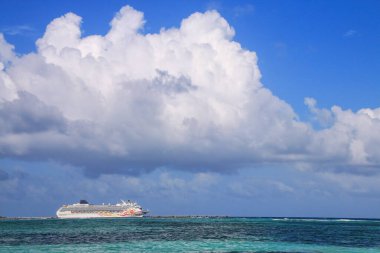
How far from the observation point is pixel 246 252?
197 ft

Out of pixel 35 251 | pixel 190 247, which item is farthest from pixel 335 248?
pixel 35 251

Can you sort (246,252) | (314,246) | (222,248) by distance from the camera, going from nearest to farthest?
(246,252) < (222,248) < (314,246)

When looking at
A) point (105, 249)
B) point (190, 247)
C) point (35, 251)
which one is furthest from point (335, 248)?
point (35, 251)

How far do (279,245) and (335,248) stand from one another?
8.38 m

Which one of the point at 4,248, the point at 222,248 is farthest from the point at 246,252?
the point at 4,248

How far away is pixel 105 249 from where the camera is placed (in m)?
63.7

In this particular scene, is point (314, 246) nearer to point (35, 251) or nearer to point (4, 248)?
point (35, 251)

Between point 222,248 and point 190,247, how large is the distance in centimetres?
481

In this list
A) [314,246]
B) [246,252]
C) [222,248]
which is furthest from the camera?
[314,246]

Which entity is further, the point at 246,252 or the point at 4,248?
the point at 4,248

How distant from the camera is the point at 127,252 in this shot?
60.3 metres

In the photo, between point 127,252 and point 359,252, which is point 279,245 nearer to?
point 359,252

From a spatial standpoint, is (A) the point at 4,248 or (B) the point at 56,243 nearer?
(A) the point at 4,248

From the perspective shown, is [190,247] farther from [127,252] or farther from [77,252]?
[77,252]
